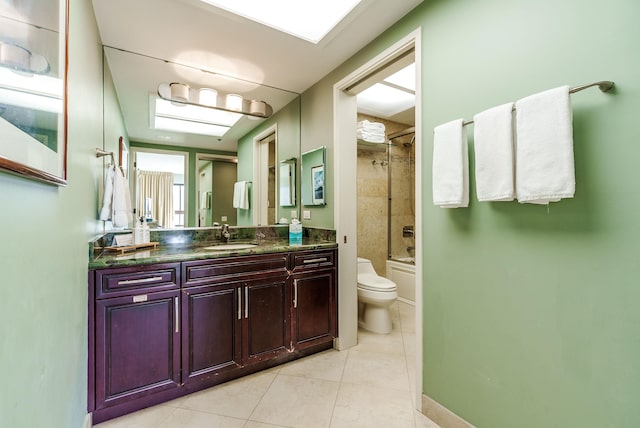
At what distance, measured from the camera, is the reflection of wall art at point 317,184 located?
8.39 ft

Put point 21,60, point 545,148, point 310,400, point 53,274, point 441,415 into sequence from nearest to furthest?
point 21,60, point 53,274, point 545,148, point 441,415, point 310,400

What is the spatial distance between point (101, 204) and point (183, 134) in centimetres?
89

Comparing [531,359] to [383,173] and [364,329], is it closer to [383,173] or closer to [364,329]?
[364,329]

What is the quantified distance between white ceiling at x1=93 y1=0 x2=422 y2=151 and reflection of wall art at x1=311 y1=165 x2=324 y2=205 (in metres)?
0.79

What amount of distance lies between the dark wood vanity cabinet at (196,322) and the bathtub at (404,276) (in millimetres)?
1632

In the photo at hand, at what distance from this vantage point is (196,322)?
1.76 metres

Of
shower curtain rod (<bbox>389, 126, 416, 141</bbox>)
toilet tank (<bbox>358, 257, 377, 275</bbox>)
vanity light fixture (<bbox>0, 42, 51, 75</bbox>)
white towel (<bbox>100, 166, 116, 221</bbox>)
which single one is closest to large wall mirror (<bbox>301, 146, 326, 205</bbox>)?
toilet tank (<bbox>358, 257, 377, 275</bbox>)

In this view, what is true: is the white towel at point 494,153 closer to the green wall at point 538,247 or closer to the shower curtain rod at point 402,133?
the green wall at point 538,247

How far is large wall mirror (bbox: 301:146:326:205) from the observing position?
2551 millimetres

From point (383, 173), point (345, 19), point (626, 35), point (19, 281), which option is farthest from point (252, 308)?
point (383, 173)

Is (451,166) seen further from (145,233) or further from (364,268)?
(145,233)

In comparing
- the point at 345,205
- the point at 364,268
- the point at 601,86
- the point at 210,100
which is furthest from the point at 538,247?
the point at 210,100

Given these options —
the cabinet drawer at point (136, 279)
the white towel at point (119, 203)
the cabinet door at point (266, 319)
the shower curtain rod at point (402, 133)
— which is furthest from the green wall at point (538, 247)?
the shower curtain rod at point (402, 133)

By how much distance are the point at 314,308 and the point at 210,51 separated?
2135 millimetres
